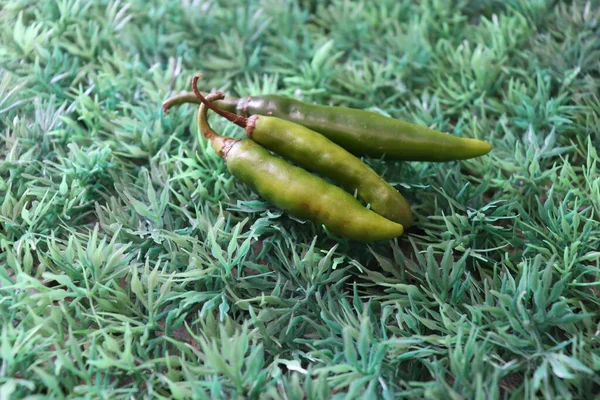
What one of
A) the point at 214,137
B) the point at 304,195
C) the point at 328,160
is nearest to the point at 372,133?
the point at 328,160

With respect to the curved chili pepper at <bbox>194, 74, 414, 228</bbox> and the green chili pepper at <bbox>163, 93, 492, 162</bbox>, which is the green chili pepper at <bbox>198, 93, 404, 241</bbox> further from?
the green chili pepper at <bbox>163, 93, 492, 162</bbox>

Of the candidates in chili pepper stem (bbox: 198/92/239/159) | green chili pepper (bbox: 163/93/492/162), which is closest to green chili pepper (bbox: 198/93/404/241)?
chili pepper stem (bbox: 198/92/239/159)

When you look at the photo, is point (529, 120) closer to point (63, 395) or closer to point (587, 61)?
point (587, 61)

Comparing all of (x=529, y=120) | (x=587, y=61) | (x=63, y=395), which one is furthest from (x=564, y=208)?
(x=63, y=395)

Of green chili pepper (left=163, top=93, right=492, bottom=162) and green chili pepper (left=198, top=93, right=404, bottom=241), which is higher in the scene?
green chili pepper (left=163, top=93, right=492, bottom=162)

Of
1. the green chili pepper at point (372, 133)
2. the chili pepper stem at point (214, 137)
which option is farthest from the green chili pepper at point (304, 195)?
the green chili pepper at point (372, 133)

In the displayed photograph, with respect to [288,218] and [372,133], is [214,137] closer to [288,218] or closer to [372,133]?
[288,218]
